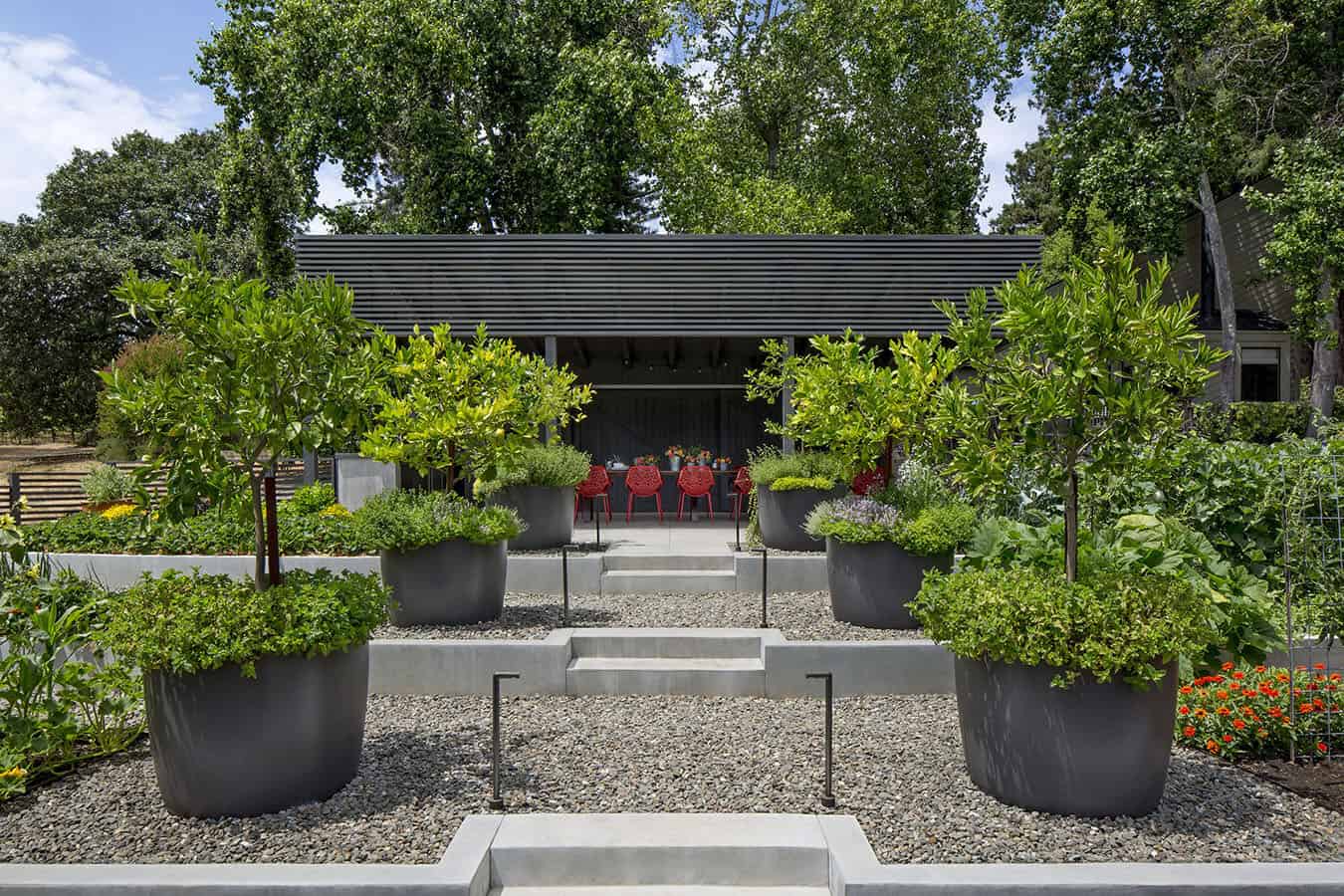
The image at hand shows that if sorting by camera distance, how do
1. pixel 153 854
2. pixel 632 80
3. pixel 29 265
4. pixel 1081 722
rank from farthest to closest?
pixel 29 265 < pixel 632 80 < pixel 1081 722 < pixel 153 854

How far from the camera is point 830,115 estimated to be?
21906 mm

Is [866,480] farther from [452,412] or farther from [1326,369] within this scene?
[1326,369]

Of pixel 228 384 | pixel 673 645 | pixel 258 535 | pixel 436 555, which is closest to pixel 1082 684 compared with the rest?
pixel 673 645

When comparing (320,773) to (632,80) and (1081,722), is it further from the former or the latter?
(632,80)

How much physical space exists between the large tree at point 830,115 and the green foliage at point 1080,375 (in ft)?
52.9

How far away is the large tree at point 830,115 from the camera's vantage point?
795 inches

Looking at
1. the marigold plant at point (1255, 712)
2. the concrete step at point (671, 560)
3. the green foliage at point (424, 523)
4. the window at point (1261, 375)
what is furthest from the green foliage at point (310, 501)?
the window at point (1261, 375)

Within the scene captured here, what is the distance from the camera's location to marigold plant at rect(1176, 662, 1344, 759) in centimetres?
394

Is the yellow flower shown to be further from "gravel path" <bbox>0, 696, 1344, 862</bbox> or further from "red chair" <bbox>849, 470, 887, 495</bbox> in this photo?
"red chair" <bbox>849, 470, 887, 495</bbox>

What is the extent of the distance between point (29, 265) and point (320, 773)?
2545 cm

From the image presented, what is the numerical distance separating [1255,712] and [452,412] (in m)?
4.89

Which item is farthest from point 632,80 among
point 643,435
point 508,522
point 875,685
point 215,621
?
point 215,621

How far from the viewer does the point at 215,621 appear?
323 cm

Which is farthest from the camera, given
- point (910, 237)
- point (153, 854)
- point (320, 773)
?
point (910, 237)
